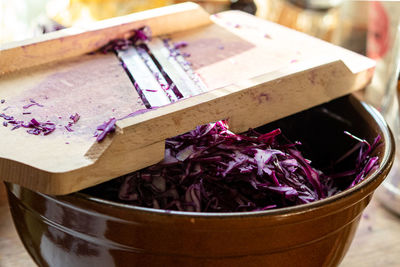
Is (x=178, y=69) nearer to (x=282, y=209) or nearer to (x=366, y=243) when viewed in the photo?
(x=282, y=209)

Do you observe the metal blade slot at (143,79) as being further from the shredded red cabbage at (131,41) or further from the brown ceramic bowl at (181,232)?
the brown ceramic bowl at (181,232)

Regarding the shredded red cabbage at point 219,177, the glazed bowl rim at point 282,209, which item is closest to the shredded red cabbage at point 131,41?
the shredded red cabbage at point 219,177

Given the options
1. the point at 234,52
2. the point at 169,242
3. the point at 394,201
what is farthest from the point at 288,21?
the point at 169,242

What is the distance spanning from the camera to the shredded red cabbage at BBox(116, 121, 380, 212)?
0.75 metres

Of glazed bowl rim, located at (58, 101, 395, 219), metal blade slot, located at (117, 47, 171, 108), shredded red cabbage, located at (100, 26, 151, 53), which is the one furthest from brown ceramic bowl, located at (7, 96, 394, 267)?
shredded red cabbage, located at (100, 26, 151, 53)

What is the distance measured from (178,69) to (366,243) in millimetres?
683

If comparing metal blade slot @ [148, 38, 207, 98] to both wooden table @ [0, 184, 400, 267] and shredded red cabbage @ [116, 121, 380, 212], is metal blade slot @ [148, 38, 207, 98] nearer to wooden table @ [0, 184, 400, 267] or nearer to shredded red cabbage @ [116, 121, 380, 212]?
shredded red cabbage @ [116, 121, 380, 212]

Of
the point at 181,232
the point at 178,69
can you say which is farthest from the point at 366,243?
the point at 181,232

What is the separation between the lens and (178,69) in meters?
0.99

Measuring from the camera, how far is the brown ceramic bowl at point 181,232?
0.66m

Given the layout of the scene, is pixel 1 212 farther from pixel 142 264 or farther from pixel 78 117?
pixel 142 264

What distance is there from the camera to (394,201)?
1.46 metres

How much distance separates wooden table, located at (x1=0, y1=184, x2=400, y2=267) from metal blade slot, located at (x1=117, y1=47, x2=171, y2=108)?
0.49 metres

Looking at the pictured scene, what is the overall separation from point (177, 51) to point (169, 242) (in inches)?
20.0
